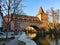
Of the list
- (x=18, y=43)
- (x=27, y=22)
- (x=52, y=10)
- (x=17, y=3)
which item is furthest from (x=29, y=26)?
(x=18, y=43)

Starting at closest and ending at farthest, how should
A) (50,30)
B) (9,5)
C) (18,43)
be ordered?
(18,43) → (9,5) → (50,30)

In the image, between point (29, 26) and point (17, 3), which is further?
point (29, 26)

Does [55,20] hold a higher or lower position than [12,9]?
lower

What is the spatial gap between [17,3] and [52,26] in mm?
36723

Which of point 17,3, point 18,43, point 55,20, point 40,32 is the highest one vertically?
point 17,3

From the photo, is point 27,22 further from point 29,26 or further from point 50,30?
point 50,30

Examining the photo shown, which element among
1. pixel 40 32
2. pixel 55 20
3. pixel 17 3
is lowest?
pixel 40 32

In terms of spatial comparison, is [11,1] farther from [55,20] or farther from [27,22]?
[27,22]

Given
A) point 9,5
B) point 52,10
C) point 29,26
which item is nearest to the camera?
point 9,5

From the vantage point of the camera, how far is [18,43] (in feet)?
33.8

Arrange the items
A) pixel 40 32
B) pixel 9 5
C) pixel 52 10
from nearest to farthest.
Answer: pixel 9 5, pixel 52 10, pixel 40 32

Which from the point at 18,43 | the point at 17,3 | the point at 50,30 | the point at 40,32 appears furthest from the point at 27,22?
the point at 18,43

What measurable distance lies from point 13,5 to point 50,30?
38.9 metres

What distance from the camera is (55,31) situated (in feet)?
198
